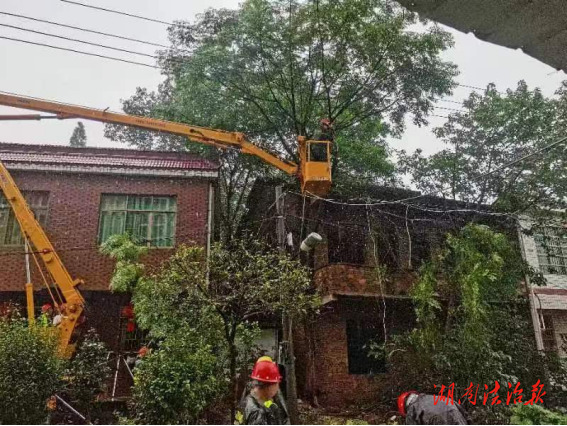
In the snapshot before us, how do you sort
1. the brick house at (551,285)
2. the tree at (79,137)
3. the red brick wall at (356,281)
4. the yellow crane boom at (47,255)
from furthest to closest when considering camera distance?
the tree at (79,137) < the brick house at (551,285) < the red brick wall at (356,281) < the yellow crane boom at (47,255)

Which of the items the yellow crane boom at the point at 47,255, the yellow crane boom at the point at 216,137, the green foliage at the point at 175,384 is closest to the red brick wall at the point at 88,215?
the yellow crane boom at the point at 47,255

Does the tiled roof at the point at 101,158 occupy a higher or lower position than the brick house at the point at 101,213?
higher

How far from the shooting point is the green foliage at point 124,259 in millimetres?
12375

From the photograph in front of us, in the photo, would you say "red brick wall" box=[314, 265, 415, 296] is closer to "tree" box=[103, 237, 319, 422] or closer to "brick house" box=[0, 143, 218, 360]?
"tree" box=[103, 237, 319, 422]

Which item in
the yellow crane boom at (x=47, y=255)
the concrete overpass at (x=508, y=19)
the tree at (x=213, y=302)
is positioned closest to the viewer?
the concrete overpass at (x=508, y=19)

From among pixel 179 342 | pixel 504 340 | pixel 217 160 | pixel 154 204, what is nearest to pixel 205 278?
pixel 179 342

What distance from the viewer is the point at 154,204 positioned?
48.1 feet

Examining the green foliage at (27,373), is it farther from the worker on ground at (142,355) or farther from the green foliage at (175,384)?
the green foliage at (175,384)

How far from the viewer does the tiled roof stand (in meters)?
14.4

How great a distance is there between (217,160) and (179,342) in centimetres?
1038

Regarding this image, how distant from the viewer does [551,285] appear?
18219 mm

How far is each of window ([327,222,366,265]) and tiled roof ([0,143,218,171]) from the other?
5085 millimetres

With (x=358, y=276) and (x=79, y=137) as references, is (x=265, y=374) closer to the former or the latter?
(x=358, y=276)

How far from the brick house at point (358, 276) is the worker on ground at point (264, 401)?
8070 mm
